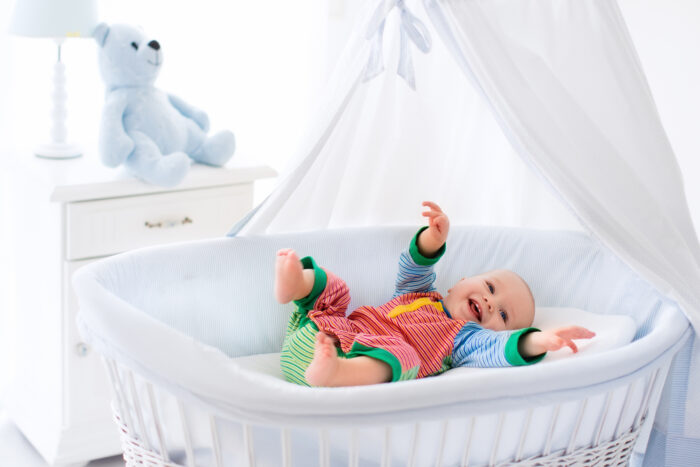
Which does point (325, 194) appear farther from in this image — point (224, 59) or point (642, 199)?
point (224, 59)

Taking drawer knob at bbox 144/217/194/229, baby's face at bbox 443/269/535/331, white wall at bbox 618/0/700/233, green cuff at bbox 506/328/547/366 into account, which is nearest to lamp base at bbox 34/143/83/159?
drawer knob at bbox 144/217/194/229

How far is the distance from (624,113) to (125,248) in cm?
116

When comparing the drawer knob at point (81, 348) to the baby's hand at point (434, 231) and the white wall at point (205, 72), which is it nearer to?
the white wall at point (205, 72)

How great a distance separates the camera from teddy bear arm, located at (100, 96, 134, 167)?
6.81 feet

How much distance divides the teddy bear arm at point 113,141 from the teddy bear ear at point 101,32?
0.55ft

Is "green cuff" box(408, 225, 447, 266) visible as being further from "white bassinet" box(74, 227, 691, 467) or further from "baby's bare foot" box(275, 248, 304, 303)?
"baby's bare foot" box(275, 248, 304, 303)

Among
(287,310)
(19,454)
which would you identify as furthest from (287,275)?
(19,454)

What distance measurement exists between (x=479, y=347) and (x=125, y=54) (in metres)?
1.09

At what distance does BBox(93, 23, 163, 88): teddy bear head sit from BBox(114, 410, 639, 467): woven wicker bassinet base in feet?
3.07

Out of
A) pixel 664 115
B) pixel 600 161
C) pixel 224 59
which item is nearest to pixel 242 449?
A: pixel 600 161

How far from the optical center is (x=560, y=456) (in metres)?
1.50

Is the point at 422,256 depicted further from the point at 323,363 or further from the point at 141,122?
the point at 141,122

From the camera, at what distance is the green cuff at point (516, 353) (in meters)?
1.58

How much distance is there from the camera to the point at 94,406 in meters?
2.16
